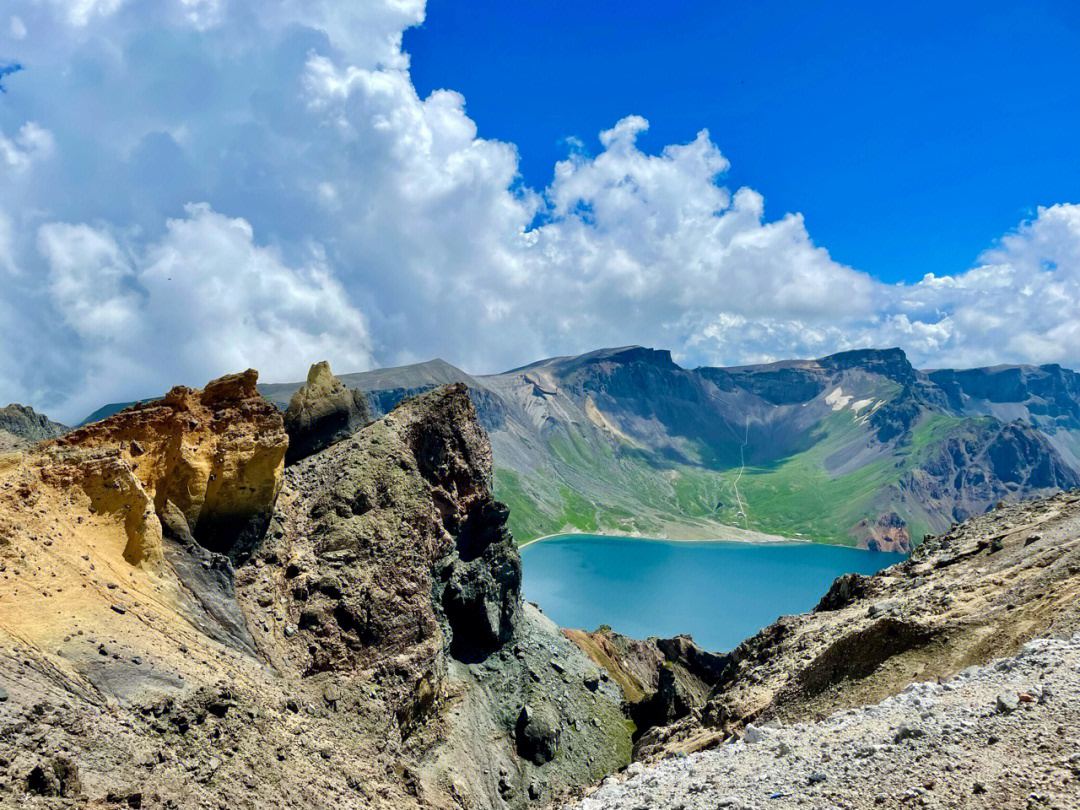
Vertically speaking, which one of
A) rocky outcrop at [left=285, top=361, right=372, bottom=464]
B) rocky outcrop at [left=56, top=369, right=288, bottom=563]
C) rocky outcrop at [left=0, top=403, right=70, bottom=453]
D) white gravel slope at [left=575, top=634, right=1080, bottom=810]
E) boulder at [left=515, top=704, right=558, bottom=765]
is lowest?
white gravel slope at [left=575, top=634, right=1080, bottom=810]

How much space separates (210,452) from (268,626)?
376 inches

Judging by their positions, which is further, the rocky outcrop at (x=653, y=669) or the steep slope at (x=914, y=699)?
the rocky outcrop at (x=653, y=669)

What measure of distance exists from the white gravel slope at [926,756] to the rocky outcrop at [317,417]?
37.0m

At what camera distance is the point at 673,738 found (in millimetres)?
37344

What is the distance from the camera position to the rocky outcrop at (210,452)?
32688mm

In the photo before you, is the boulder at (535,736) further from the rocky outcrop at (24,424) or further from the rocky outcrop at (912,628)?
the rocky outcrop at (24,424)

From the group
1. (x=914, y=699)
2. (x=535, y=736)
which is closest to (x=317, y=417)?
(x=535, y=736)

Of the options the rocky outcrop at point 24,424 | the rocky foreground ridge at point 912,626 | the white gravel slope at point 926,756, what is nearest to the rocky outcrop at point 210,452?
the white gravel slope at point 926,756

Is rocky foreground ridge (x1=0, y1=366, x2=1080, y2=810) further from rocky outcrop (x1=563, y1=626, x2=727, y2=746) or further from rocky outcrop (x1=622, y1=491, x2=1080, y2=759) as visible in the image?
rocky outcrop (x1=563, y1=626, x2=727, y2=746)

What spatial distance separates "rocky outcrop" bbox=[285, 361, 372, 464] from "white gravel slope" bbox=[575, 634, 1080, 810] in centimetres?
3696

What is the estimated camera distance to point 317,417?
53188 mm

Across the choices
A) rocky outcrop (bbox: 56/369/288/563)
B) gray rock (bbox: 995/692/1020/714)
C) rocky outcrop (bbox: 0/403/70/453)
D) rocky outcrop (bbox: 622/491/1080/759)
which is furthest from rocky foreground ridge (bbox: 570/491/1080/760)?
rocky outcrop (bbox: 0/403/70/453)

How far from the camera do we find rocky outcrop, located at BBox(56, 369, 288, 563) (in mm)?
32688

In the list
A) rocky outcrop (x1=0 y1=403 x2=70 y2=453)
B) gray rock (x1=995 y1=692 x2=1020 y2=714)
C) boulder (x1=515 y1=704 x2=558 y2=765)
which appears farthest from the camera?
rocky outcrop (x1=0 y1=403 x2=70 y2=453)
